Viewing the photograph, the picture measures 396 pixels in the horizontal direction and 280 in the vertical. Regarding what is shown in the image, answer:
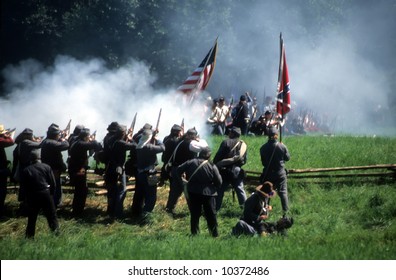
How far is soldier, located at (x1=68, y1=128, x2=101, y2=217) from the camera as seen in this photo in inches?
542

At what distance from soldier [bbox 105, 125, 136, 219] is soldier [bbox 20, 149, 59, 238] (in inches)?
76.4

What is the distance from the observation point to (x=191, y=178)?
1189 cm

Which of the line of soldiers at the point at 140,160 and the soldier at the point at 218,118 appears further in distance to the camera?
the soldier at the point at 218,118

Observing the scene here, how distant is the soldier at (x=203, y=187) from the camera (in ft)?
38.9

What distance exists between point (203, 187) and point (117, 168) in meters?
Result: 2.64

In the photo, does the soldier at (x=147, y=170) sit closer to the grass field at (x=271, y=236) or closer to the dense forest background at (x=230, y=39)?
the grass field at (x=271, y=236)

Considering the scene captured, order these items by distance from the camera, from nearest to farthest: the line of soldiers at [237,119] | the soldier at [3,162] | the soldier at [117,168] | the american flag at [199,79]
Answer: the soldier at [117,168]
the soldier at [3,162]
the american flag at [199,79]
the line of soldiers at [237,119]

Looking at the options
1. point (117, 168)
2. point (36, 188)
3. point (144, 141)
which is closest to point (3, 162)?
point (36, 188)

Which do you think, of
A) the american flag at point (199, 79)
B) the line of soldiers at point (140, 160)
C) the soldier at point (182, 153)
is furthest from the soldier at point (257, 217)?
the american flag at point (199, 79)

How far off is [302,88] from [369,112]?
5869 mm

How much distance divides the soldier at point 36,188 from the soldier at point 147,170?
2.34 m
